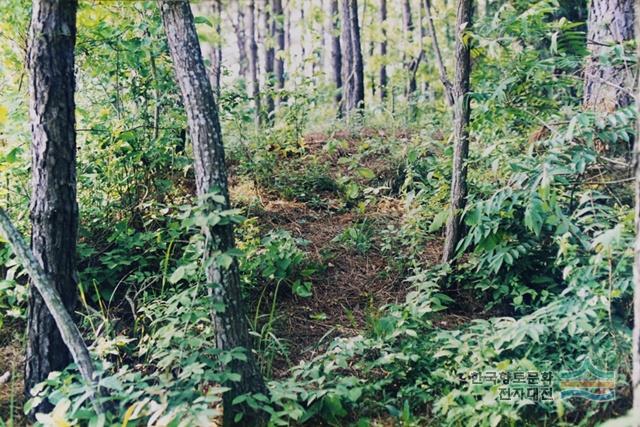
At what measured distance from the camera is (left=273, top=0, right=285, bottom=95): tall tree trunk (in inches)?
486

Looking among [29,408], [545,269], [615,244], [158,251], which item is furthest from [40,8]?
[545,269]

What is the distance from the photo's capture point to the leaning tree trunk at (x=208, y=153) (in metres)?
2.94

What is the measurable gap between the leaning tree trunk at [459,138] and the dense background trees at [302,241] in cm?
2

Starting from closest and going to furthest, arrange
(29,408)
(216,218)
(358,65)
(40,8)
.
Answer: (216,218) < (29,408) < (40,8) < (358,65)

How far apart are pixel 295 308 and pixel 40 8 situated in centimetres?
276

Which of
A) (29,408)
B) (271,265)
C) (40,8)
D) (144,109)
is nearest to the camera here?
(29,408)

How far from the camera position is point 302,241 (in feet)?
14.4

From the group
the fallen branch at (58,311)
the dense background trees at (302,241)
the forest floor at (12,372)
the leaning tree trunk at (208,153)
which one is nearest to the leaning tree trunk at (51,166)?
the dense background trees at (302,241)

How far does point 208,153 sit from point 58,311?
1.24 meters

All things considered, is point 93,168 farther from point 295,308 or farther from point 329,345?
point 329,345

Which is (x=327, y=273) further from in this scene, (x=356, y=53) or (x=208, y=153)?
(x=356, y=53)

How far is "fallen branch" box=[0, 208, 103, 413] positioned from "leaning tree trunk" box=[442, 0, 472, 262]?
9.17ft

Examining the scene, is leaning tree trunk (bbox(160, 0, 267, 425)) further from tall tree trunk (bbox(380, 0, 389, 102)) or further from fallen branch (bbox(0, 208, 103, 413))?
tall tree trunk (bbox(380, 0, 389, 102))

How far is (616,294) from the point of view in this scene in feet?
9.11
